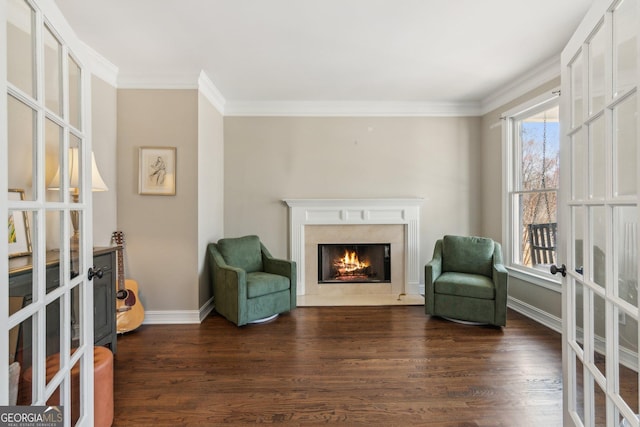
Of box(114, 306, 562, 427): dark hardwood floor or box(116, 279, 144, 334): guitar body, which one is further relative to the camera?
box(116, 279, 144, 334): guitar body

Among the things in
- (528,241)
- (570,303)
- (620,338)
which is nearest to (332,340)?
(570,303)

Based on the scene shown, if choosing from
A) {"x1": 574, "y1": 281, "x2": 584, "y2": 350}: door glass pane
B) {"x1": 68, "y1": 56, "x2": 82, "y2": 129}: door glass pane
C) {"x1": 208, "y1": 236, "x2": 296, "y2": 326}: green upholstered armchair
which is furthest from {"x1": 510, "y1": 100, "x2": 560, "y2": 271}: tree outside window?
{"x1": 68, "y1": 56, "x2": 82, "y2": 129}: door glass pane

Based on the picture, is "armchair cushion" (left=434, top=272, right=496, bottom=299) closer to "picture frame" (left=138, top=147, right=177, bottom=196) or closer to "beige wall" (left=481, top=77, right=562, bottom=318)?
"beige wall" (left=481, top=77, right=562, bottom=318)

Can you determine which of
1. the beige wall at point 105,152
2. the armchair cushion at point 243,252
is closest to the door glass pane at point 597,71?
the armchair cushion at point 243,252

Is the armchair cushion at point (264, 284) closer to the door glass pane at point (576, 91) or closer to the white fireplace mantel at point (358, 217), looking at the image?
the white fireplace mantel at point (358, 217)

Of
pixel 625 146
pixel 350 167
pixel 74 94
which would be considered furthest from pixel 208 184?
pixel 625 146

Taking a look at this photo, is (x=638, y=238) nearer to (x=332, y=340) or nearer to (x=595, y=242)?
(x=595, y=242)

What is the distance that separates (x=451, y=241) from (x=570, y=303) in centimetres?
222

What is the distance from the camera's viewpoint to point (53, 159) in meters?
1.17

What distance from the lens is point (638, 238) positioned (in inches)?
36.0

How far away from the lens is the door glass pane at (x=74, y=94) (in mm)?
1330

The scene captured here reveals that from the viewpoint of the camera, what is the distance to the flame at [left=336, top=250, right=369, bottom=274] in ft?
14.0

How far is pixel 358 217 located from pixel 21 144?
3.45 meters

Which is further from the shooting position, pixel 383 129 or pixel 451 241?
pixel 383 129
